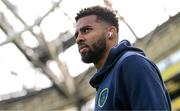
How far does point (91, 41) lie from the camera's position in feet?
10.6

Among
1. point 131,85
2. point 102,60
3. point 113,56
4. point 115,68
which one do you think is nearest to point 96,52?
point 102,60

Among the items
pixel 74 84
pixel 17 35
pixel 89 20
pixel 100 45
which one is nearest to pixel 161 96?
pixel 100 45

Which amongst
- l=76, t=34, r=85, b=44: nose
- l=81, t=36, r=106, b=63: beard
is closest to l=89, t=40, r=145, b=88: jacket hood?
l=81, t=36, r=106, b=63: beard

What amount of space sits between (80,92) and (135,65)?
10306 millimetres

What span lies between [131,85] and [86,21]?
776 millimetres

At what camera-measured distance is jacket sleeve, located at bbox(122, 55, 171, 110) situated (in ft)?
8.57

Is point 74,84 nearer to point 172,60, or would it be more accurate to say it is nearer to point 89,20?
point 172,60

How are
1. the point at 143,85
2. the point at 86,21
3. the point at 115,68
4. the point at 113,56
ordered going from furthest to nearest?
the point at 86,21, the point at 113,56, the point at 115,68, the point at 143,85

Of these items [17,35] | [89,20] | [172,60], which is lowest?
[172,60]

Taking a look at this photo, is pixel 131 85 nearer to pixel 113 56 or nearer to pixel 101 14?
pixel 113 56

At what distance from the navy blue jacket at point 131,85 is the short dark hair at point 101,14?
1.35 feet

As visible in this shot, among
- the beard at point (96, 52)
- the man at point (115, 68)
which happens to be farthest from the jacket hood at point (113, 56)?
the beard at point (96, 52)

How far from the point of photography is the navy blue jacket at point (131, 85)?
263 centimetres

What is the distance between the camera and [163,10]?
1057 centimetres
